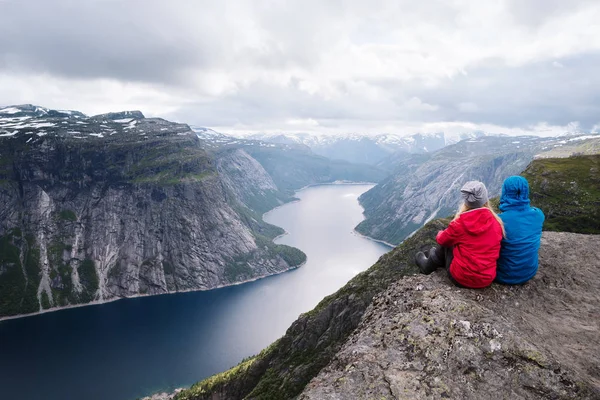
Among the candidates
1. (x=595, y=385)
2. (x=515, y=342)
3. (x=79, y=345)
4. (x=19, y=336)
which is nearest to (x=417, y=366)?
(x=515, y=342)

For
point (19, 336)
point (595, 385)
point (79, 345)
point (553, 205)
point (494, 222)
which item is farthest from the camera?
point (19, 336)

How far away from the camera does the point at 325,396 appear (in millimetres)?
9609

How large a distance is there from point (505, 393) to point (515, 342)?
155cm

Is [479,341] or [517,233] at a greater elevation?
[517,233]

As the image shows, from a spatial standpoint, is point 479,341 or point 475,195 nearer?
point 479,341

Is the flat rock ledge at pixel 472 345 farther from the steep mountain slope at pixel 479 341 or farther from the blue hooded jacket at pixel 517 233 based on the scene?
the blue hooded jacket at pixel 517 233

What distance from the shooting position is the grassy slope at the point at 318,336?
46.7 m

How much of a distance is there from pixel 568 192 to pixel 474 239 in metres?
79.2

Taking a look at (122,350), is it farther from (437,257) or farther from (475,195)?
(475,195)

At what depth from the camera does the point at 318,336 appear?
5472 cm

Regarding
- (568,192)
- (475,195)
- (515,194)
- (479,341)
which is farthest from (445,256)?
(568,192)

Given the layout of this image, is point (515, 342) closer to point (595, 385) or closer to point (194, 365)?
point (595, 385)

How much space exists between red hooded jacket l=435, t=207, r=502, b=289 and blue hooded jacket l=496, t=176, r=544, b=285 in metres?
0.66

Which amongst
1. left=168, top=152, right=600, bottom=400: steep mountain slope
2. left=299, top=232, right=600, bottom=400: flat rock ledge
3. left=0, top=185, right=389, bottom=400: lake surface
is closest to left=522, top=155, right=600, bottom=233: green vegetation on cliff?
left=168, top=152, right=600, bottom=400: steep mountain slope
